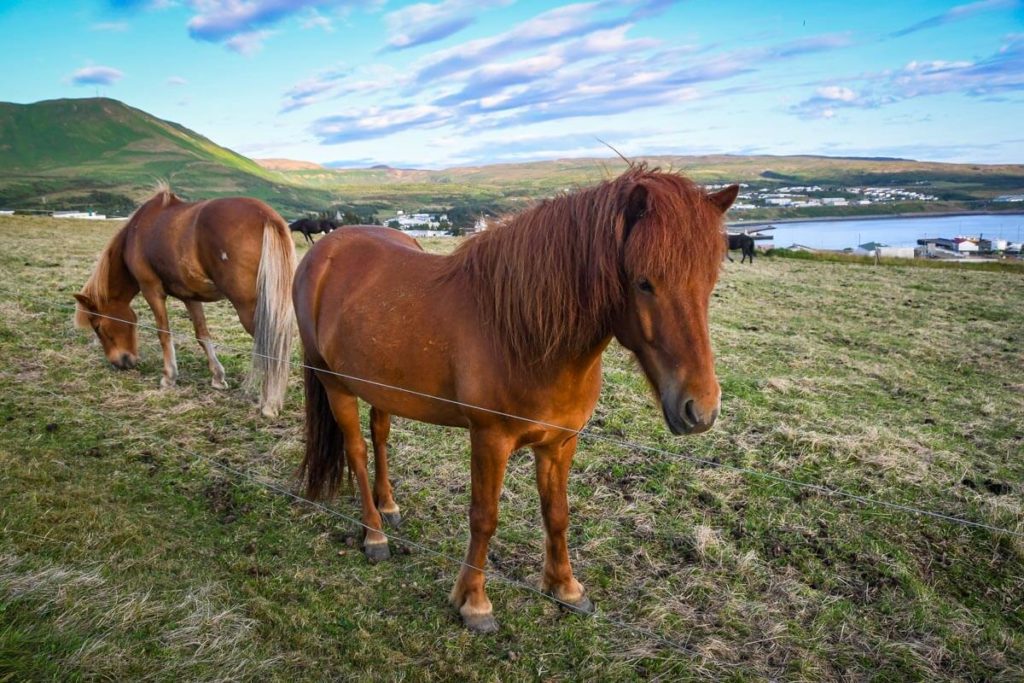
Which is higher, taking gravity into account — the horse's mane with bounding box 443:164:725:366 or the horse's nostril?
the horse's mane with bounding box 443:164:725:366

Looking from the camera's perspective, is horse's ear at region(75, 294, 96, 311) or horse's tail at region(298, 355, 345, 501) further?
horse's ear at region(75, 294, 96, 311)

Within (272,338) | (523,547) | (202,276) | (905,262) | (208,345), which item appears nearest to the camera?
(523,547)

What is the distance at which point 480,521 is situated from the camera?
3.06 m

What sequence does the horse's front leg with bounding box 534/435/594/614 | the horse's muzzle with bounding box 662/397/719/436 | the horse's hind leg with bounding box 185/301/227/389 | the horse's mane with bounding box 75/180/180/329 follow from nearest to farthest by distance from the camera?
the horse's muzzle with bounding box 662/397/719/436
the horse's front leg with bounding box 534/435/594/614
the horse's hind leg with bounding box 185/301/227/389
the horse's mane with bounding box 75/180/180/329

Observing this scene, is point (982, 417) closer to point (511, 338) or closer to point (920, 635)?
point (920, 635)

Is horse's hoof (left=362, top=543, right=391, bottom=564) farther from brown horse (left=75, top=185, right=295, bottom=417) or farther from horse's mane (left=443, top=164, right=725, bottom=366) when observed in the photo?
brown horse (left=75, top=185, right=295, bottom=417)

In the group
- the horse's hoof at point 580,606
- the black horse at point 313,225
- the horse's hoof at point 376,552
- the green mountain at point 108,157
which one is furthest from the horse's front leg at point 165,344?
the green mountain at point 108,157

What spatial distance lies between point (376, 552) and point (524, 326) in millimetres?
2111

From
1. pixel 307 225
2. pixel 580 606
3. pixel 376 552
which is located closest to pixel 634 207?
pixel 580 606

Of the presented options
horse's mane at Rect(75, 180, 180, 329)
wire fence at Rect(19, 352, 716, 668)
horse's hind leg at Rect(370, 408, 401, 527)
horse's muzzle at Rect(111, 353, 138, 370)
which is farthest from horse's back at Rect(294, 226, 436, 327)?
horse's mane at Rect(75, 180, 180, 329)

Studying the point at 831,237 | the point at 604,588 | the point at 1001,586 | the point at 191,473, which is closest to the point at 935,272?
the point at 1001,586

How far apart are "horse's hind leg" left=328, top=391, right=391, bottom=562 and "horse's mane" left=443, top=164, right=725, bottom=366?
1.53 meters

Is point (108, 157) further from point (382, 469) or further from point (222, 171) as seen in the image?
point (382, 469)

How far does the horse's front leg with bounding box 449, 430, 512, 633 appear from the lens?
2844 millimetres
